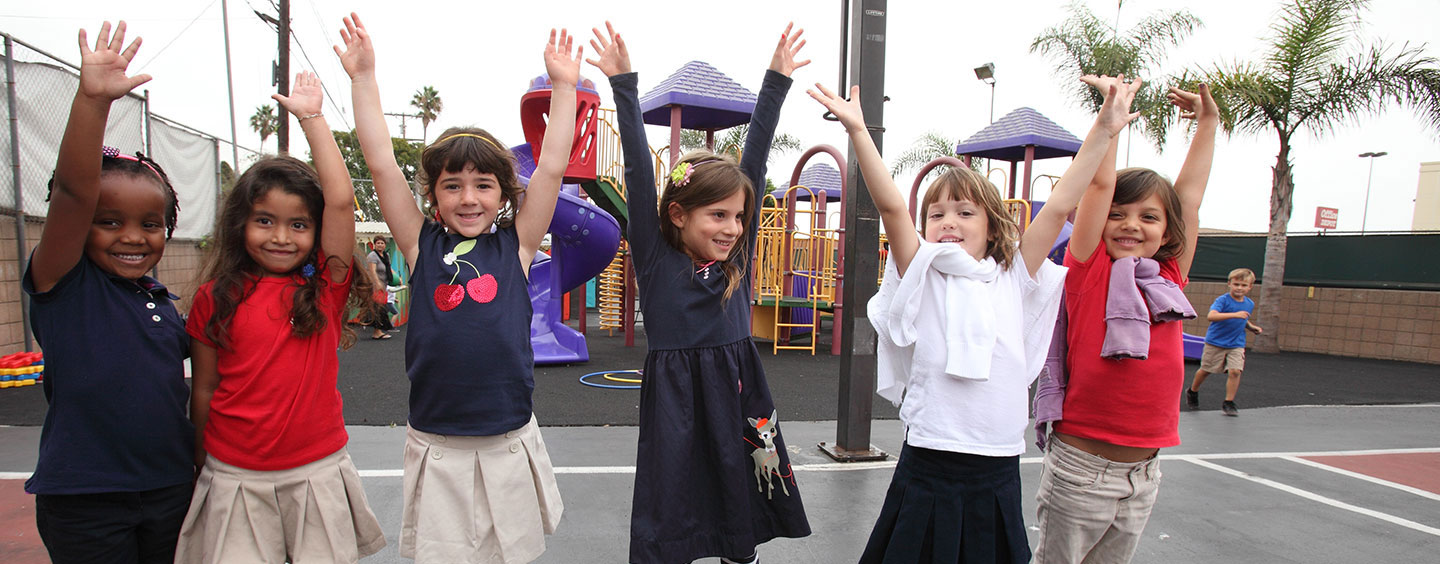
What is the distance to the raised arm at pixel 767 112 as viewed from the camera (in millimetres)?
2205

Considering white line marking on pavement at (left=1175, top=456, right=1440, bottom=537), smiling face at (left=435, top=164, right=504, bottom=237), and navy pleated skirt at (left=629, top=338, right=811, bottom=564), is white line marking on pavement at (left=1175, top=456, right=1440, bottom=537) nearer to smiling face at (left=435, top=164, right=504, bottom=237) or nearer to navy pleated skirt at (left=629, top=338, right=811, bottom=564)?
navy pleated skirt at (left=629, top=338, right=811, bottom=564)

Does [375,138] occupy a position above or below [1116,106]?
below

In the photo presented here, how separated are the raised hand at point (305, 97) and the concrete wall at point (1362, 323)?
539 inches

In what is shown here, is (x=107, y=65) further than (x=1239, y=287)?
No

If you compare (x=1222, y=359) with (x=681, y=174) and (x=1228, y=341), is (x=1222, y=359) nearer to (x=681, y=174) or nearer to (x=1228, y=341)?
(x=1228, y=341)

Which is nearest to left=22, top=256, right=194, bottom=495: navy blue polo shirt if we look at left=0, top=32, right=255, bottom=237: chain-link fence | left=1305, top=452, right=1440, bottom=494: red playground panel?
left=0, top=32, right=255, bottom=237: chain-link fence

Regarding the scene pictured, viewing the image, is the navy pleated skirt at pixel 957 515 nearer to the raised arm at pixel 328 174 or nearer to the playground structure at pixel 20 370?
the raised arm at pixel 328 174

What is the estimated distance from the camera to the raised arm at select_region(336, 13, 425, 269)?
1.92 metres

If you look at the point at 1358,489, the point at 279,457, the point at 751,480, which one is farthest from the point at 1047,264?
the point at 1358,489

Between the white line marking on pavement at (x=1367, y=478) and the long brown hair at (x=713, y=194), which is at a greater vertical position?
the long brown hair at (x=713, y=194)

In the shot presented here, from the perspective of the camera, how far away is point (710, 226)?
2.05 metres

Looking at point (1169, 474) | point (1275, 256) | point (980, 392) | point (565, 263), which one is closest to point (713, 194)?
point (980, 392)

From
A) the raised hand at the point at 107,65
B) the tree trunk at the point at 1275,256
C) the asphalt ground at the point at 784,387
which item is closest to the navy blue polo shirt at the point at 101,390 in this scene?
the raised hand at the point at 107,65

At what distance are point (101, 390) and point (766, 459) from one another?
163cm
